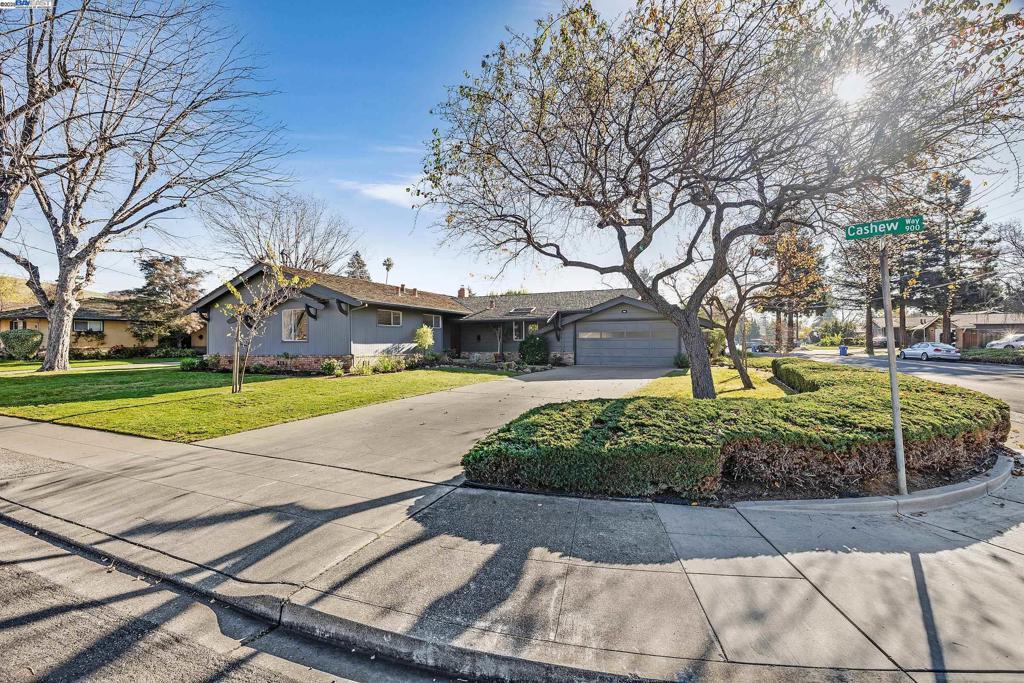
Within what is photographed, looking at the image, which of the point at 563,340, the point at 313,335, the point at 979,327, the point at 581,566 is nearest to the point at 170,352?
the point at 313,335

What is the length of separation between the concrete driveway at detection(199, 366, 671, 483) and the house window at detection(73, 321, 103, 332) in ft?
104

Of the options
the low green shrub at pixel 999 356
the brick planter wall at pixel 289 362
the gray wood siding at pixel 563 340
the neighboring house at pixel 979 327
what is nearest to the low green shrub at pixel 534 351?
the gray wood siding at pixel 563 340

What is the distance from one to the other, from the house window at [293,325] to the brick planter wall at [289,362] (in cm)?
99

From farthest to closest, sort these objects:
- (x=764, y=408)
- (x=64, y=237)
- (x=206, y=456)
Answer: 1. (x=64, y=237)
2. (x=206, y=456)
3. (x=764, y=408)

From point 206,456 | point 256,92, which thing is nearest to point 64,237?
point 256,92

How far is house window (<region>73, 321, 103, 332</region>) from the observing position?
93.2 ft

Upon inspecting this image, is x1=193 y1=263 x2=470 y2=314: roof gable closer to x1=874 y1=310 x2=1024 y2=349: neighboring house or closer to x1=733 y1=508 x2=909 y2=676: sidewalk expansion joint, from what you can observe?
x1=733 y1=508 x2=909 y2=676: sidewalk expansion joint

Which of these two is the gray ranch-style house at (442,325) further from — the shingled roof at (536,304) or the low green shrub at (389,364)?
the low green shrub at (389,364)

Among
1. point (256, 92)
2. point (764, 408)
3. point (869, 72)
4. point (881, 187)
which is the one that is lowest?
point (764, 408)

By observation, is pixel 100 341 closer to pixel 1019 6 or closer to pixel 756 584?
pixel 756 584

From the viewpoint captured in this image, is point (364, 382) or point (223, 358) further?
point (223, 358)

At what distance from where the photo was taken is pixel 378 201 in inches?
577

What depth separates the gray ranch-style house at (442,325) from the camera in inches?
680

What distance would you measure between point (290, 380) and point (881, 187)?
16.3 m
